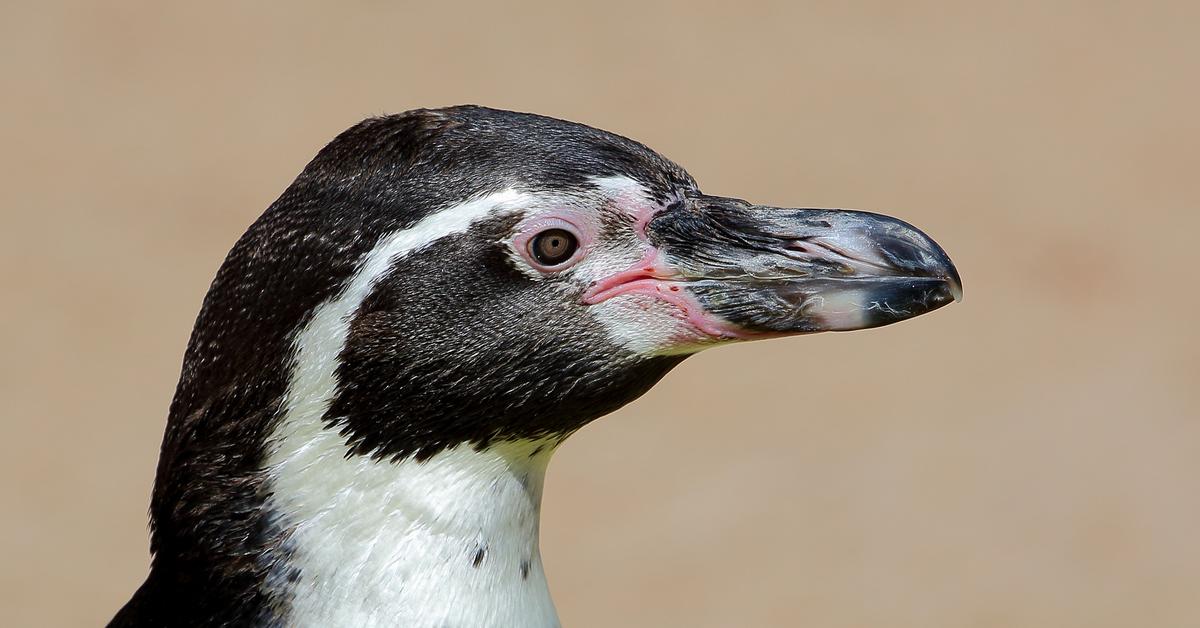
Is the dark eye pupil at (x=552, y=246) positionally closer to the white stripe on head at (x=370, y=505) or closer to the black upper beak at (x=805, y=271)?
the white stripe on head at (x=370, y=505)

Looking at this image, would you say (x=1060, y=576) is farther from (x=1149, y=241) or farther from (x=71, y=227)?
(x=71, y=227)

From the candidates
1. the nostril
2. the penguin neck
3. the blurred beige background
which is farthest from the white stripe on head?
the blurred beige background

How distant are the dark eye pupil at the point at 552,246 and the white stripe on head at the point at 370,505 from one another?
0.24ft

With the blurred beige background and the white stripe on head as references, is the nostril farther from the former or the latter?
the blurred beige background

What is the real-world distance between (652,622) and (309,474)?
14.6ft

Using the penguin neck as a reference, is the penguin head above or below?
above

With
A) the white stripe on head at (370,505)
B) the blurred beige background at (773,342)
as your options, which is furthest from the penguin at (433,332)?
the blurred beige background at (773,342)

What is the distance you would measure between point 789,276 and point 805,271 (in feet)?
0.10

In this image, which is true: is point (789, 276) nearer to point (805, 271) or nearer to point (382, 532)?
point (805, 271)

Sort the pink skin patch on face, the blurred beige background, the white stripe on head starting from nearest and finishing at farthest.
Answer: the white stripe on head
the pink skin patch on face
the blurred beige background

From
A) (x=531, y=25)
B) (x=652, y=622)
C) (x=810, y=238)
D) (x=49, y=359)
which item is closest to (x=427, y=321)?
(x=810, y=238)

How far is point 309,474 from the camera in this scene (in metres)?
2.96

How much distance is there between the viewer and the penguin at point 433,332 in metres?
2.93

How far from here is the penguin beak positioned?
3.02 m
